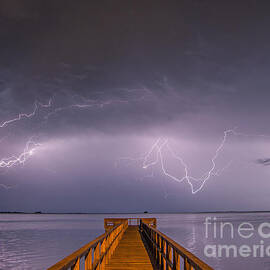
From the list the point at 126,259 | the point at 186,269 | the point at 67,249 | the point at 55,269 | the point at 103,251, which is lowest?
the point at 67,249

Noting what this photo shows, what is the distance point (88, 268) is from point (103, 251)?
2.80 metres

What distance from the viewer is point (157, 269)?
26.4 ft

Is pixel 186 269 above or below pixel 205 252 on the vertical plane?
above

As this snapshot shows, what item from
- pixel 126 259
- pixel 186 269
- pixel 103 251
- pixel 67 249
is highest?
pixel 186 269

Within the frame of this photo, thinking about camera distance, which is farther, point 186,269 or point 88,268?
point 88,268

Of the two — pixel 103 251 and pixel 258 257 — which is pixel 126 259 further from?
pixel 258 257

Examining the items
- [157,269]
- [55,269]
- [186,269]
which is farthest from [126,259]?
[55,269]

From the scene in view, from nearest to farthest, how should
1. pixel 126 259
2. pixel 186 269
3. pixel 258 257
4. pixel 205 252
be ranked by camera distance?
pixel 186 269, pixel 126 259, pixel 258 257, pixel 205 252

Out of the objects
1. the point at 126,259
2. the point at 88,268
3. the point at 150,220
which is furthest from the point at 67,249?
the point at 88,268

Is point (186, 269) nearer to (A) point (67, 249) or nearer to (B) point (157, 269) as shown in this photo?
(B) point (157, 269)

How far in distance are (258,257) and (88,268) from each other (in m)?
20.0

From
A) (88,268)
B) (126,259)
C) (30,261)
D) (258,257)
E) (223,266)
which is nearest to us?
(88,268)

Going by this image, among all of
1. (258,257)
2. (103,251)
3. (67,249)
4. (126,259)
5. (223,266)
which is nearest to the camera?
(103,251)

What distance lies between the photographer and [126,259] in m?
9.78
